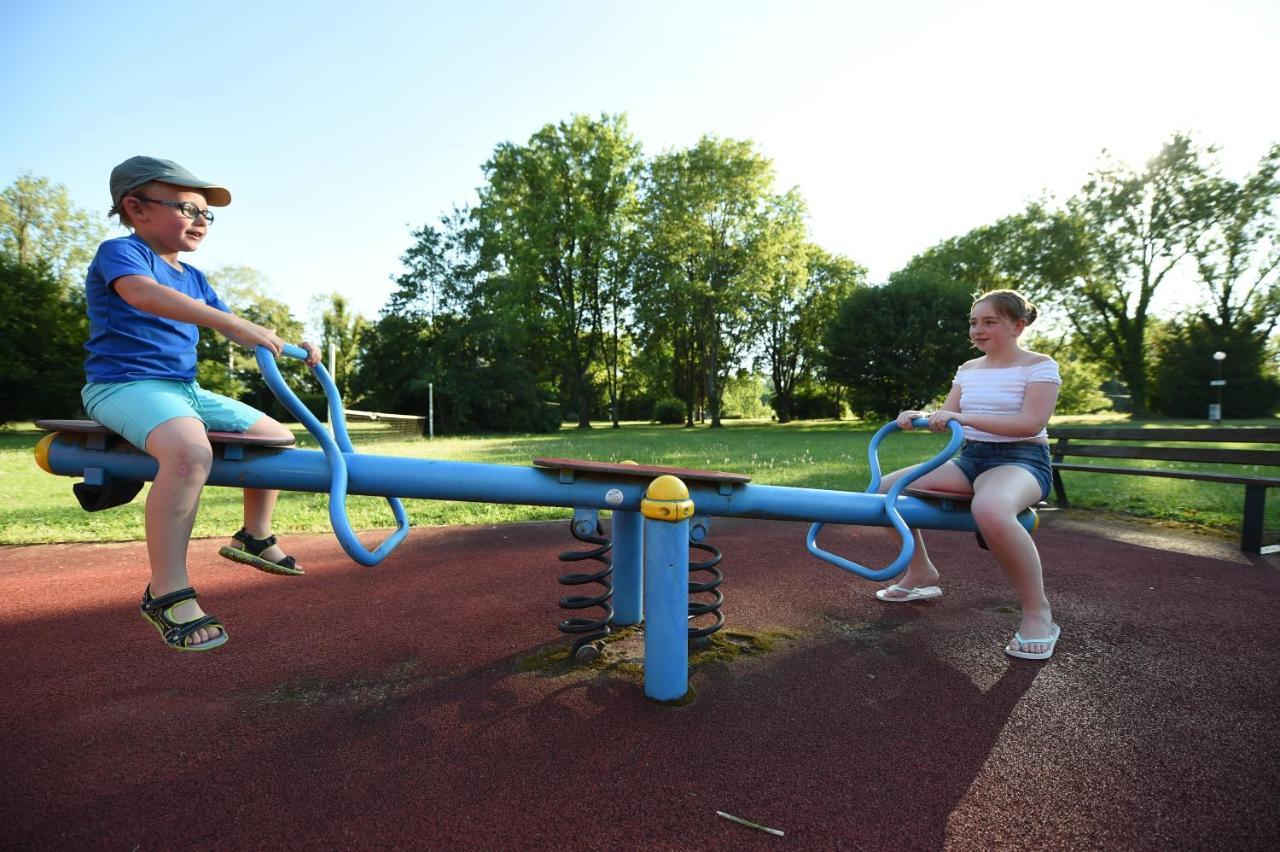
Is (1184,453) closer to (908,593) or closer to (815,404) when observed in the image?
(908,593)

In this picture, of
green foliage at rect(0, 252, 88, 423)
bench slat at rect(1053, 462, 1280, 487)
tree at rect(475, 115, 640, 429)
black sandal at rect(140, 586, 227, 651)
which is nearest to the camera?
black sandal at rect(140, 586, 227, 651)

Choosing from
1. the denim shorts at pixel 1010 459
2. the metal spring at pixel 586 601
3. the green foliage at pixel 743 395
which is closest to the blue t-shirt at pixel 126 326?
the metal spring at pixel 586 601

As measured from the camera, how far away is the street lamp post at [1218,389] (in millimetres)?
24678

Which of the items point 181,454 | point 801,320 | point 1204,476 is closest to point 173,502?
point 181,454

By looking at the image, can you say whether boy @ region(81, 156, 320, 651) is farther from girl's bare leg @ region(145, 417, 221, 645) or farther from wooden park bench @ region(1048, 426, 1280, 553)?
wooden park bench @ region(1048, 426, 1280, 553)

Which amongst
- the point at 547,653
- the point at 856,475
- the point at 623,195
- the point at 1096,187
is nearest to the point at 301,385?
the point at 623,195

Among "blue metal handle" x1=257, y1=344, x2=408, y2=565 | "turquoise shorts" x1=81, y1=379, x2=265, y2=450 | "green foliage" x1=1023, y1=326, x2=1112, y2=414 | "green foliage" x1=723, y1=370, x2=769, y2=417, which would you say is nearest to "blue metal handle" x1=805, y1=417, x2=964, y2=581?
"blue metal handle" x1=257, y1=344, x2=408, y2=565

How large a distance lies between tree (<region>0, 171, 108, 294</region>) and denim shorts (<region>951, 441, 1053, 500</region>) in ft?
104

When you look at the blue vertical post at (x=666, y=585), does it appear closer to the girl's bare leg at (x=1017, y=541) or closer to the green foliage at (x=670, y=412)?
the girl's bare leg at (x=1017, y=541)

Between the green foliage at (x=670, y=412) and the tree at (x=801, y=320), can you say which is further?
the green foliage at (x=670, y=412)

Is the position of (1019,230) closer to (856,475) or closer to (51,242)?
(856,475)

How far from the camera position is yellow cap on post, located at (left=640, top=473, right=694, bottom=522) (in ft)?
6.43

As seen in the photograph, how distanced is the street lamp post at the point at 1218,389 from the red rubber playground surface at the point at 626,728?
28981mm

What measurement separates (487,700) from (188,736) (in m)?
0.87
